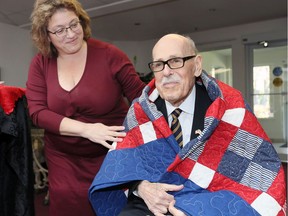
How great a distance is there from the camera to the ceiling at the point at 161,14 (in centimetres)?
564

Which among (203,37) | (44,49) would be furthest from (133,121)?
(203,37)

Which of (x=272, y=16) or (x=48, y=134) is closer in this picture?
(x=48, y=134)

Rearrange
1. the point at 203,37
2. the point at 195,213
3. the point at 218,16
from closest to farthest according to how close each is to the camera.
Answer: the point at 195,213 < the point at 218,16 < the point at 203,37

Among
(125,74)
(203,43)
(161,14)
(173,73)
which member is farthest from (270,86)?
(173,73)

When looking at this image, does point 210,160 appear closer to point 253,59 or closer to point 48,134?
point 48,134

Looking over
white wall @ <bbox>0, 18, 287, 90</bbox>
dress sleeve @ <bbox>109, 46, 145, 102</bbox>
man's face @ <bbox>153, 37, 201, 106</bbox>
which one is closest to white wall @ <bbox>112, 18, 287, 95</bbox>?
white wall @ <bbox>0, 18, 287, 90</bbox>

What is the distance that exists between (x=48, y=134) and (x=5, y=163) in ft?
0.86

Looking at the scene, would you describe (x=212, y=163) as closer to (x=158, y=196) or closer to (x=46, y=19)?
(x=158, y=196)

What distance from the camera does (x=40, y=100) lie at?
156 centimetres

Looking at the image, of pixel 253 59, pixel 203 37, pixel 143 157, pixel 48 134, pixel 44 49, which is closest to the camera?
pixel 143 157

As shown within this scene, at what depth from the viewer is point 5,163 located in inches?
65.8

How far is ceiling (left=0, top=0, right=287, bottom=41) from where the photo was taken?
5641 mm

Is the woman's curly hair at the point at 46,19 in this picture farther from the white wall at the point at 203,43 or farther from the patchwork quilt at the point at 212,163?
the white wall at the point at 203,43

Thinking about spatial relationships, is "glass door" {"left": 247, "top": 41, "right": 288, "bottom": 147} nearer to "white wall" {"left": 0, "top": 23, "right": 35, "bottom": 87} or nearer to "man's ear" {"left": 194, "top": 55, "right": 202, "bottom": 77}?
A: "white wall" {"left": 0, "top": 23, "right": 35, "bottom": 87}
